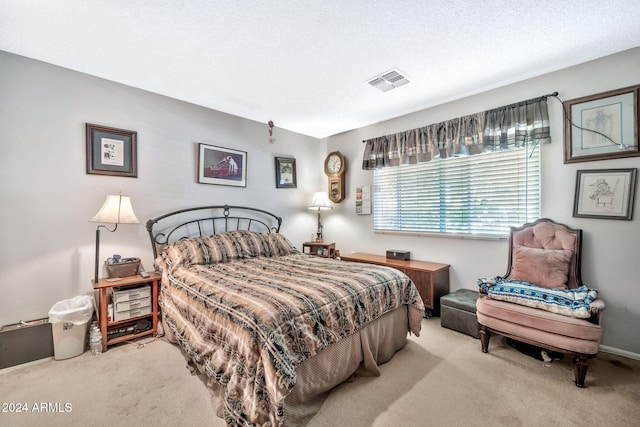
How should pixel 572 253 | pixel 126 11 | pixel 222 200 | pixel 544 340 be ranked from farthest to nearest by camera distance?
pixel 222 200 → pixel 572 253 → pixel 544 340 → pixel 126 11

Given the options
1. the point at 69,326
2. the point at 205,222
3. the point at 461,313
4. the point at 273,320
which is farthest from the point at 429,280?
the point at 69,326

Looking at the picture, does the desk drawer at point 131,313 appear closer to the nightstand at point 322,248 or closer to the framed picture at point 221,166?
the framed picture at point 221,166

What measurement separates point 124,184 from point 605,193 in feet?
15.5

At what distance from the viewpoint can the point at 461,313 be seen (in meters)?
2.84

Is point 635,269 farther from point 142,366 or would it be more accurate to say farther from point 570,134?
point 142,366

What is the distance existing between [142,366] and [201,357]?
73cm

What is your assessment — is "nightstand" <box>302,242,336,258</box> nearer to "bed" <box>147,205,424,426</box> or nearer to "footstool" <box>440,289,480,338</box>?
"bed" <box>147,205,424,426</box>

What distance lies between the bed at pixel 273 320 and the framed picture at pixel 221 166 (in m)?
0.74

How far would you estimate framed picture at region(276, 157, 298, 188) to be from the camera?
14.3ft

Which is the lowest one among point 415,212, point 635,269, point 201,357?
point 201,357

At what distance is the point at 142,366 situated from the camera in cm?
225

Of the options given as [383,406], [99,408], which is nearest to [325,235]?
[383,406]

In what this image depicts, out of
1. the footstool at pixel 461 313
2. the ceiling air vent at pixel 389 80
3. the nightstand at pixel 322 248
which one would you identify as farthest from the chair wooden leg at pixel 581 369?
the nightstand at pixel 322 248

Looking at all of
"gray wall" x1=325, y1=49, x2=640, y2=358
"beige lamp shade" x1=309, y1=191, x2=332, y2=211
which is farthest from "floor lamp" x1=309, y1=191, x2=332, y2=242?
"gray wall" x1=325, y1=49, x2=640, y2=358
